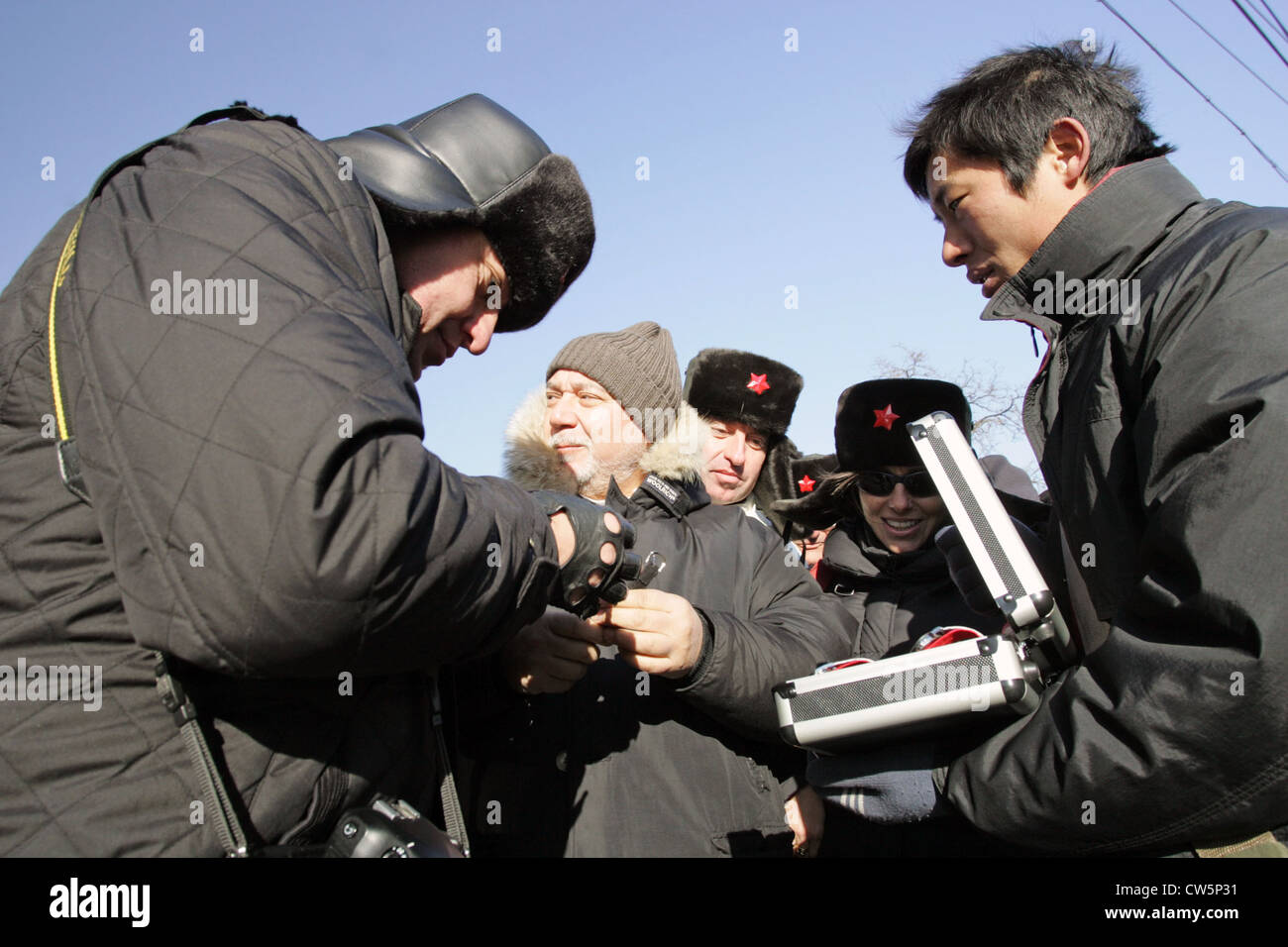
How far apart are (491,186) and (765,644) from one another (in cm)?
140

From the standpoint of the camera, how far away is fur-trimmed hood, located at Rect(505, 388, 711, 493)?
335cm

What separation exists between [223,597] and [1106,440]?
4.91 ft

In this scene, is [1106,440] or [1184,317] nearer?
[1184,317]

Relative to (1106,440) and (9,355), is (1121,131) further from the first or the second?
(9,355)

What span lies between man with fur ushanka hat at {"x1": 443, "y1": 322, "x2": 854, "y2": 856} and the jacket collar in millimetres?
1097

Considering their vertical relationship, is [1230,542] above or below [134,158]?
below

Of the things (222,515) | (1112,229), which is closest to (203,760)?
(222,515)

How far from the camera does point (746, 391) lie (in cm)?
512

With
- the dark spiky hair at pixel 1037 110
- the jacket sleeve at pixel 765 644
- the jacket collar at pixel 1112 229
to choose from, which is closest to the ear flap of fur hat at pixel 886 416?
the jacket sleeve at pixel 765 644

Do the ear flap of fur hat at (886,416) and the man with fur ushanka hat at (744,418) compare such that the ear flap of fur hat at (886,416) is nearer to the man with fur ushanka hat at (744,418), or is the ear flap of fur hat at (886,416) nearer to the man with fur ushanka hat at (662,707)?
the man with fur ushanka hat at (662,707)

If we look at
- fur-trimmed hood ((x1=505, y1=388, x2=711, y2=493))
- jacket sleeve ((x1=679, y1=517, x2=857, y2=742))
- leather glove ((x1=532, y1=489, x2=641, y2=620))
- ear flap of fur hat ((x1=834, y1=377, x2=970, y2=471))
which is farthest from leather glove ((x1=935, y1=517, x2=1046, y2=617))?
ear flap of fur hat ((x1=834, y1=377, x2=970, y2=471))
